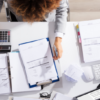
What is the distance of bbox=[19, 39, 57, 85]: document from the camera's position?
0.89 m

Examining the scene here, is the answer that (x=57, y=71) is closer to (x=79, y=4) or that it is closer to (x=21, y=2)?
(x=21, y=2)

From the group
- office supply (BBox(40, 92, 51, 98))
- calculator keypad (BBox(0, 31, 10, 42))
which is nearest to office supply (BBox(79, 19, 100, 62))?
office supply (BBox(40, 92, 51, 98))

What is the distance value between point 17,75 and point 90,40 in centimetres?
65

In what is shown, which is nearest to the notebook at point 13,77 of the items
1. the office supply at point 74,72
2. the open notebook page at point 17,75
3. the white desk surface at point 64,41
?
the open notebook page at point 17,75

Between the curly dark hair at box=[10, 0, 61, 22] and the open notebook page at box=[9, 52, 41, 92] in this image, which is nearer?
the curly dark hair at box=[10, 0, 61, 22]

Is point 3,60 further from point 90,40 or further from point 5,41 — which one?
point 90,40

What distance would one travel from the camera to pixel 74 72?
89cm

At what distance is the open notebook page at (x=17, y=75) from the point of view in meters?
0.88

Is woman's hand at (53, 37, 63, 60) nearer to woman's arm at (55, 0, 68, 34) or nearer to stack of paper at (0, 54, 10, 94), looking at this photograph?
woman's arm at (55, 0, 68, 34)

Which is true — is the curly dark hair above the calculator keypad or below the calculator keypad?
above

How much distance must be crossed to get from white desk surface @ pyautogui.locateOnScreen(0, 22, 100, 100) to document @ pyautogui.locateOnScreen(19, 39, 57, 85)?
3.3 inches

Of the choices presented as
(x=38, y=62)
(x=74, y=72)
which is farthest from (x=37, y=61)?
(x=74, y=72)

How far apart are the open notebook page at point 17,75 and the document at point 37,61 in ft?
0.13

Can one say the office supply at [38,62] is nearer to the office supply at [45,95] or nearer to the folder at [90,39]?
the office supply at [45,95]
